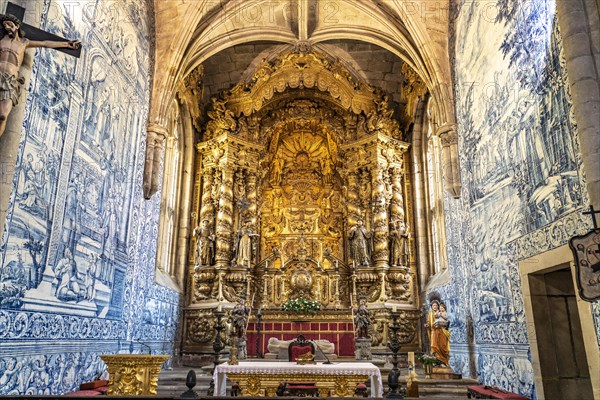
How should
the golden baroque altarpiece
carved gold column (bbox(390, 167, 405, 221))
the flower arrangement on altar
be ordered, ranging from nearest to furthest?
the flower arrangement on altar → the golden baroque altarpiece → carved gold column (bbox(390, 167, 405, 221))

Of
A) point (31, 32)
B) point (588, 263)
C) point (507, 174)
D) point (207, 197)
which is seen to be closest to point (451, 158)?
point (507, 174)

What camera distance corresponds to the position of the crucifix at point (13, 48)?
5059 mm

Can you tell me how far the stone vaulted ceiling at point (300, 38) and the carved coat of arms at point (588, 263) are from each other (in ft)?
23.3

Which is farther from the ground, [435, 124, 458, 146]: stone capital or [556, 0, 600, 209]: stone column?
[435, 124, 458, 146]: stone capital

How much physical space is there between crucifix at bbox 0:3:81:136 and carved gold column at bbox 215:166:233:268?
32.3 ft

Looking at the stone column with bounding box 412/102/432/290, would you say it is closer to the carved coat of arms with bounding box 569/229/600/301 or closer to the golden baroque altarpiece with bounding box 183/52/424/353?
the golden baroque altarpiece with bounding box 183/52/424/353

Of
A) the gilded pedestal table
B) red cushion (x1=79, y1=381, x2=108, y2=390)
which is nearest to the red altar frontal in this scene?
red cushion (x1=79, y1=381, x2=108, y2=390)

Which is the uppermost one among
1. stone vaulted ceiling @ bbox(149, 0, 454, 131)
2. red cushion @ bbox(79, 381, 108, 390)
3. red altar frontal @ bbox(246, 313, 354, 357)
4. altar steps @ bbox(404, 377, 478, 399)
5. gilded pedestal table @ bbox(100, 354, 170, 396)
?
stone vaulted ceiling @ bbox(149, 0, 454, 131)

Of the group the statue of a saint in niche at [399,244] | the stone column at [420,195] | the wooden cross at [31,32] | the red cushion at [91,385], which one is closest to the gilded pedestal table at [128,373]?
the red cushion at [91,385]

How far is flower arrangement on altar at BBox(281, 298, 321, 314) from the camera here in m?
14.1

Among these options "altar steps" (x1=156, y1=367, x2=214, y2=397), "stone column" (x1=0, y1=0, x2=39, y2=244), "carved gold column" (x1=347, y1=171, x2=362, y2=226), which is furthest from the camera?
"carved gold column" (x1=347, y1=171, x2=362, y2=226)

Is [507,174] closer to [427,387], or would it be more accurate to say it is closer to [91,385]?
[427,387]

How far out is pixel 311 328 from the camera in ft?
47.1

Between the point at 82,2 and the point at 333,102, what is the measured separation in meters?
10.3
